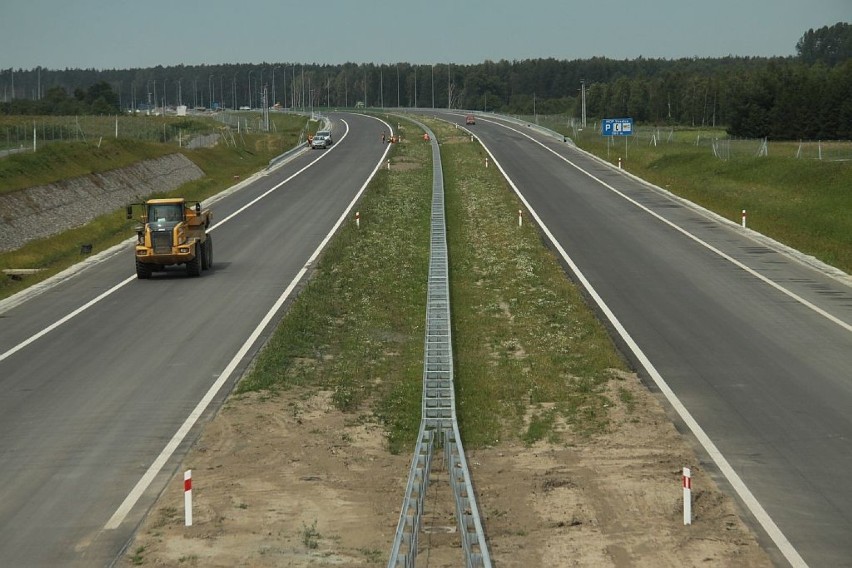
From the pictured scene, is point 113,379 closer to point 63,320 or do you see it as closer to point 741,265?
point 63,320

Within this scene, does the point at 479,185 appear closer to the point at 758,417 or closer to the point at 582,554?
the point at 758,417

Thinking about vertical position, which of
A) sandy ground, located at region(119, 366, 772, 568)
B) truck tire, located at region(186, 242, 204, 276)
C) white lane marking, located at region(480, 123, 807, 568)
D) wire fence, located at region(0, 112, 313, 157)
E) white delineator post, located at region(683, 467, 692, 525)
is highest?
wire fence, located at region(0, 112, 313, 157)

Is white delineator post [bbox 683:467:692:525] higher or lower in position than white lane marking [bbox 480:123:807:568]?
higher

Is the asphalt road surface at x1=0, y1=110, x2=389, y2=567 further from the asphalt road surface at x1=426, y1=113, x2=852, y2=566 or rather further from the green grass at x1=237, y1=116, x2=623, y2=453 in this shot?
the asphalt road surface at x1=426, y1=113, x2=852, y2=566

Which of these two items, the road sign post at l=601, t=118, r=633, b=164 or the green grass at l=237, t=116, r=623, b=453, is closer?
the green grass at l=237, t=116, r=623, b=453

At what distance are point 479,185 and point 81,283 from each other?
108 ft

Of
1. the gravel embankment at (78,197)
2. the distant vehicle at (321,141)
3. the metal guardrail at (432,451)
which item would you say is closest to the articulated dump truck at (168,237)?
the metal guardrail at (432,451)

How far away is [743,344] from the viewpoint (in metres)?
27.0

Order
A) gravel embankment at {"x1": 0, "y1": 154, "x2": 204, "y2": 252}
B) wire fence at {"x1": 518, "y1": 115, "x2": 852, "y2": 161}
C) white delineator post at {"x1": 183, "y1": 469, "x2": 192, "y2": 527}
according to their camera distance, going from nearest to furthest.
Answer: white delineator post at {"x1": 183, "y1": 469, "x2": 192, "y2": 527} < gravel embankment at {"x1": 0, "y1": 154, "x2": 204, "y2": 252} < wire fence at {"x1": 518, "y1": 115, "x2": 852, "y2": 161}

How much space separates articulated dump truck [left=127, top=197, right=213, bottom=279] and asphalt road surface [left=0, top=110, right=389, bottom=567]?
65 cm

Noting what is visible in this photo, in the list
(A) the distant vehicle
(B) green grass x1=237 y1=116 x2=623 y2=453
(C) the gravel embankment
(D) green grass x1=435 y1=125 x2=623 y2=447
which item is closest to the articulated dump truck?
(B) green grass x1=237 y1=116 x2=623 y2=453

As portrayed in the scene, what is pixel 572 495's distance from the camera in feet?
56.6

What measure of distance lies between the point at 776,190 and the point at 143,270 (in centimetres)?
3681

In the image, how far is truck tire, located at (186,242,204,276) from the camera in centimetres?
3618
